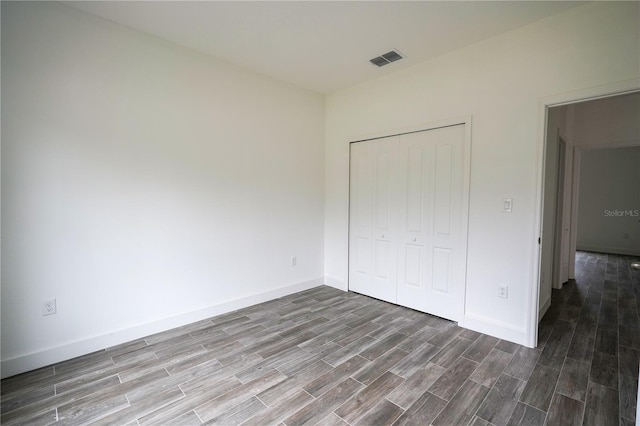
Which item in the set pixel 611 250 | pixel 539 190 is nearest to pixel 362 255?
pixel 539 190

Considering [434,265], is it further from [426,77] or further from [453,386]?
[426,77]

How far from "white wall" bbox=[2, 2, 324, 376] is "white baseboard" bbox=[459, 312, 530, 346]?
2.40 m

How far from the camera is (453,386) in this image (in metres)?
2.10

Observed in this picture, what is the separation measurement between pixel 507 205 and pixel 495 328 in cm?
123

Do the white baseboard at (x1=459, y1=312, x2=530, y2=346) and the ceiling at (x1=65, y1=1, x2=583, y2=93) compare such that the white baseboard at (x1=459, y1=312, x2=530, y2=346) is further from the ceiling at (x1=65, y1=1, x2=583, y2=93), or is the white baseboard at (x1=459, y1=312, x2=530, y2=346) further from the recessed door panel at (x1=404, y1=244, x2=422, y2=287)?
the ceiling at (x1=65, y1=1, x2=583, y2=93)

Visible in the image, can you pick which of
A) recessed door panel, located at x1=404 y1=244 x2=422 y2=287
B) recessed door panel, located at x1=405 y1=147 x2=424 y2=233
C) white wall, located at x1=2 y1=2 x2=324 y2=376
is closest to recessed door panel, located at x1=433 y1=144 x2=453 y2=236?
recessed door panel, located at x1=405 y1=147 x2=424 y2=233

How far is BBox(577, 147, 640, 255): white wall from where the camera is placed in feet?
21.9

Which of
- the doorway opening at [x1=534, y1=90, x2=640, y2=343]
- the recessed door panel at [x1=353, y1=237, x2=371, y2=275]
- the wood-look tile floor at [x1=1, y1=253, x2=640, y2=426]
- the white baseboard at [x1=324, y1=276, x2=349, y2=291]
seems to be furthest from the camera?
the white baseboard at [x1=324, y1=276, x2=349, y2=291]

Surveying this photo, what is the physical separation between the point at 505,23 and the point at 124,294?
430 cm

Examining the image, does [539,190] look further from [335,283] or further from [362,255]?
[335,283]

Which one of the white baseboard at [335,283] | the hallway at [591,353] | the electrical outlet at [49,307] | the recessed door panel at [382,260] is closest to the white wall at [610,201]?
the hallway at [591,353]

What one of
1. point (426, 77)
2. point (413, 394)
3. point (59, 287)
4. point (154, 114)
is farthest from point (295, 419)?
point (426, 77)

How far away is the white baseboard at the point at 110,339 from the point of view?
222cm

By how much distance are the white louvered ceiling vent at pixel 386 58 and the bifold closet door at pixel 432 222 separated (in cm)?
87
